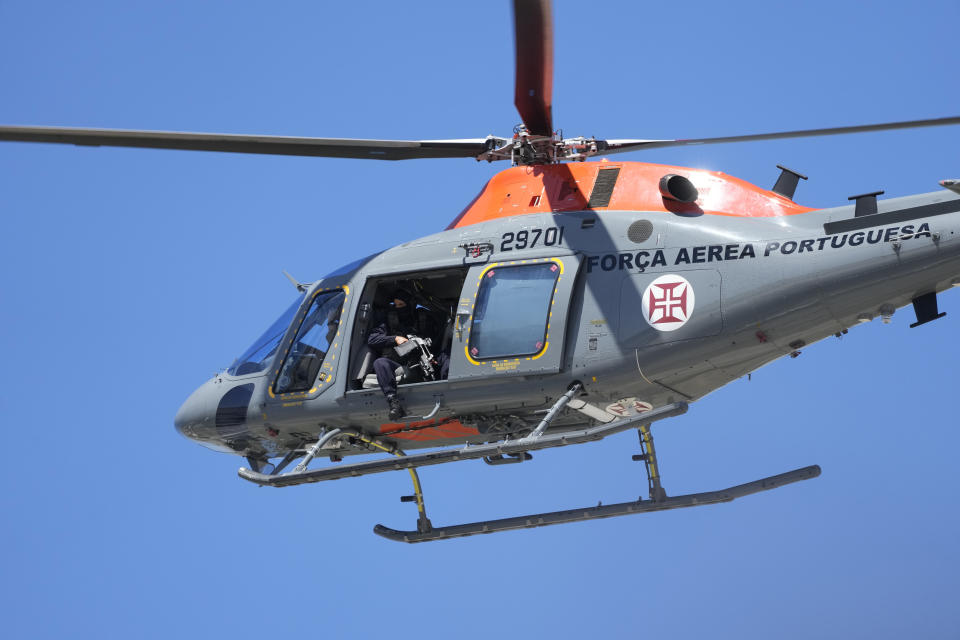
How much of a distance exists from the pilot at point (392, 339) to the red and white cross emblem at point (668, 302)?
2707 millimetres

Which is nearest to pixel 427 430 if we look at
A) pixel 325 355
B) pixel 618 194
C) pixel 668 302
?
pixel 325 355

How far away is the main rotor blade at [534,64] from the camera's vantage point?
1291 centimetres

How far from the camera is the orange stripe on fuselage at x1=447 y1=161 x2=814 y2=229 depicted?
13758 millimetres

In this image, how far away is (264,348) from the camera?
15.7m

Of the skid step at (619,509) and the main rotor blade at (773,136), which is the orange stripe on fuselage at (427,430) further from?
the main rotor blade at (773,136)

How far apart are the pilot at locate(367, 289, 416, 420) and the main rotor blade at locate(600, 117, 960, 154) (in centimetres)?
270

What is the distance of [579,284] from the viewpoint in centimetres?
1381

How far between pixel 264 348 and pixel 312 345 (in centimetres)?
81

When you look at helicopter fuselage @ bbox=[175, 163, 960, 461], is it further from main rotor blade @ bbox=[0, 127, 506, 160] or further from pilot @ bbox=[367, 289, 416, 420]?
main rotor blade @ bbox=[0, 127, 506, 160]

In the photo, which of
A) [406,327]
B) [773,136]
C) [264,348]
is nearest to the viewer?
[773,136]

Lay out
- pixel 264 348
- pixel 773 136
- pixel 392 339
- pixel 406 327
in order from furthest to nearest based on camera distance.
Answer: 1. pixel 264 348
2. pixel 406 327
3. pixel 392 339
4. pixel 773 136

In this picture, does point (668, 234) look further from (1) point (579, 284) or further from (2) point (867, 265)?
(2) point (867, 265)

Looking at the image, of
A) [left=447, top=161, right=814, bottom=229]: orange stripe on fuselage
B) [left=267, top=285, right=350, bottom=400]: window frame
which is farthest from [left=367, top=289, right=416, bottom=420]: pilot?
[left=447, top=161, right=814, bottom=229]: orange stripe on fuselage

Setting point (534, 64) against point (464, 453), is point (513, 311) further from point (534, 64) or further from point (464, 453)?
point (534, 64)
